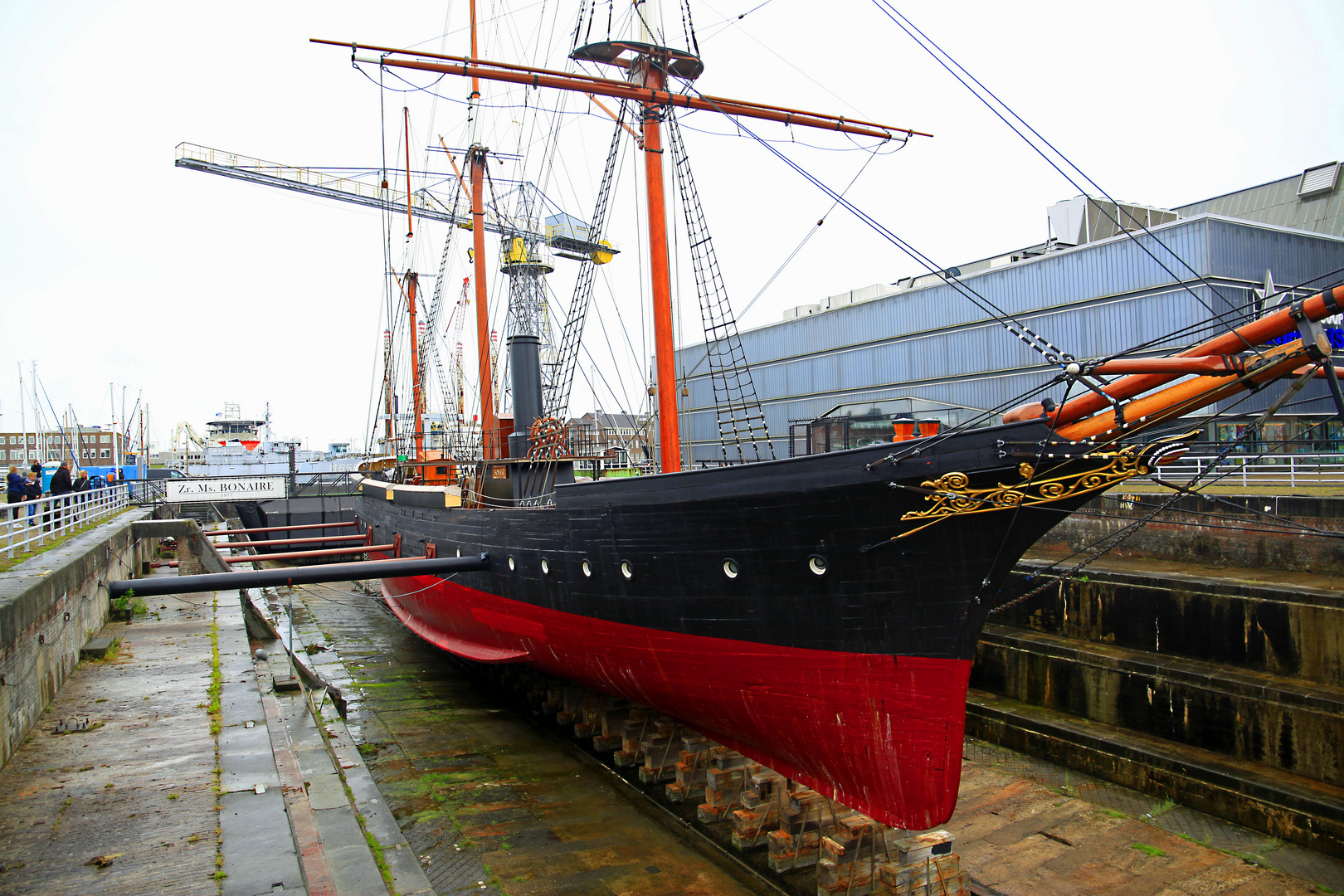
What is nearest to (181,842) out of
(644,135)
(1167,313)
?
(644,135)

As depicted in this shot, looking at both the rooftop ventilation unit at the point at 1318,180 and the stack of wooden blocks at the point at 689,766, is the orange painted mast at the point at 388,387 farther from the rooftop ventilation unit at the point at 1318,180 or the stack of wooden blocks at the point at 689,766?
the rooftop ventilation unit at the point at 1318,180

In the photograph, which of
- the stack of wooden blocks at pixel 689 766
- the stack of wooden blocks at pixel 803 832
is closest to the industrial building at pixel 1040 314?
the stack of wooden blocks at pixel 689 766

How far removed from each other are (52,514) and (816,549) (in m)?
11.3

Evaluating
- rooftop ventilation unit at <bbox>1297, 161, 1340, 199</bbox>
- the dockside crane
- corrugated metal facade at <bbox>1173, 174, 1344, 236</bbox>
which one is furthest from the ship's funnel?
rooftop ventilation unit at <bbox>1297, 161, 1340, 199</bbox>

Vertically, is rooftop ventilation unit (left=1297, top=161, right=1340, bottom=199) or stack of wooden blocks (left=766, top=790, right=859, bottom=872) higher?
rooftop ventilation unit (left=1297, top=161, right=1340, bottom=199)

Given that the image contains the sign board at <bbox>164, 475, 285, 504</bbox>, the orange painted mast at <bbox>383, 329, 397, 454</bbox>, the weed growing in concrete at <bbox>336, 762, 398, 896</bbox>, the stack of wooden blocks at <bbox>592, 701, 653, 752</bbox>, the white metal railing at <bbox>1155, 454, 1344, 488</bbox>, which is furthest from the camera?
the sign board at <bbox>164, 475, 285, 504</bbox>

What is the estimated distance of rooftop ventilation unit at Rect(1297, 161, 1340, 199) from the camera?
22.8m

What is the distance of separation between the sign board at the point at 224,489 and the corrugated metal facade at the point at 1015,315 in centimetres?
1652

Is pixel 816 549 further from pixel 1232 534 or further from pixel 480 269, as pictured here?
pixel 480 269

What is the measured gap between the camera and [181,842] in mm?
4895

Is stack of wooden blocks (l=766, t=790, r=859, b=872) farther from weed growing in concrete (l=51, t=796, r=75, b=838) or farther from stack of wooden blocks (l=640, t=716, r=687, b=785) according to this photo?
weed growing in concrete (l=51, t=796, r=75, b=838)

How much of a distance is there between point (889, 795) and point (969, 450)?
127 inches

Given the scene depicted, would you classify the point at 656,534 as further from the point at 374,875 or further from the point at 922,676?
the point at 374,875

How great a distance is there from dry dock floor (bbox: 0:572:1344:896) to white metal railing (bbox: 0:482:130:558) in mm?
1762
